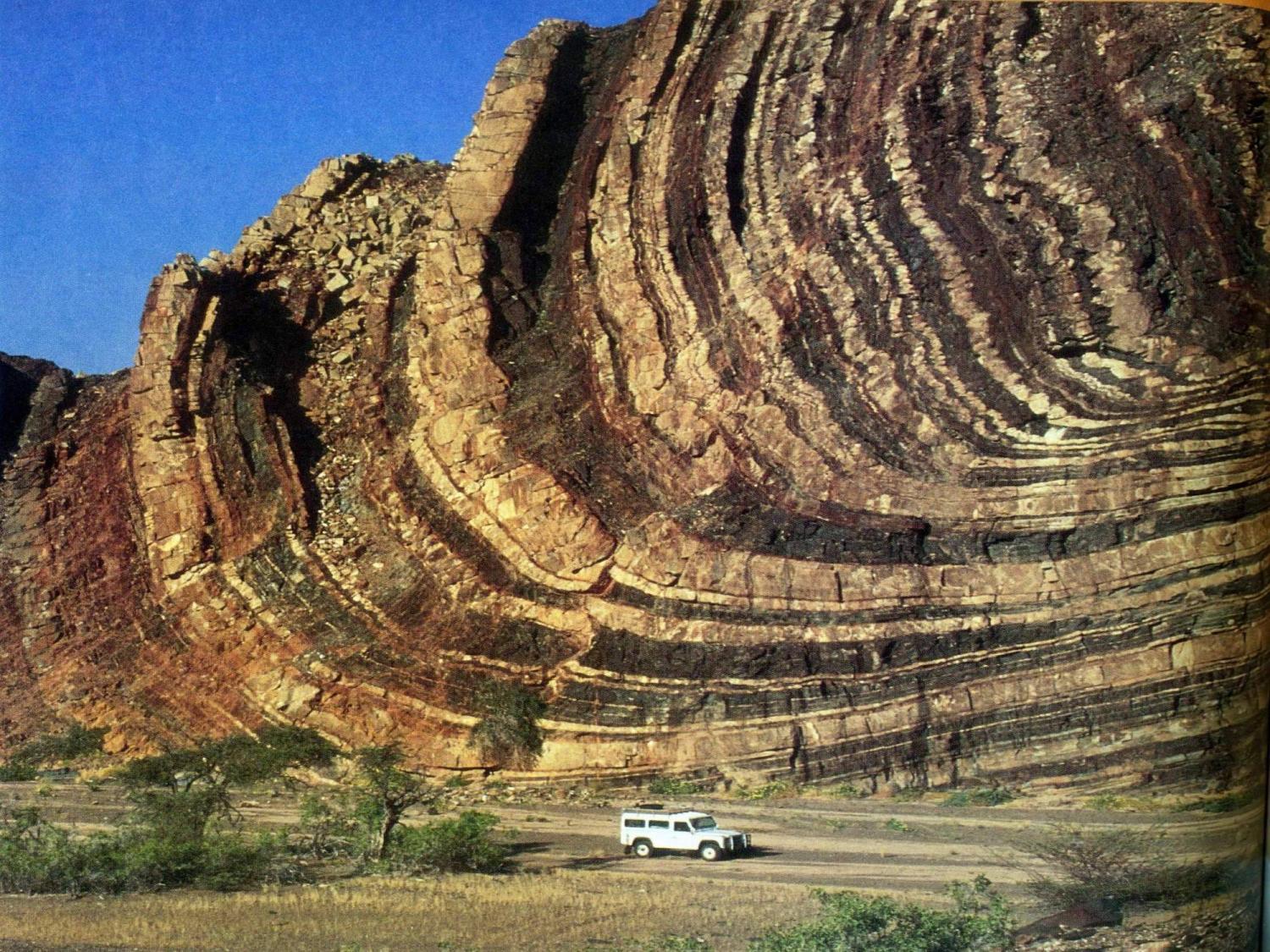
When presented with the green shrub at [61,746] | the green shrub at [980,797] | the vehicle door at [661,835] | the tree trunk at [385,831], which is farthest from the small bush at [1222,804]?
the green shrub at [61,746]

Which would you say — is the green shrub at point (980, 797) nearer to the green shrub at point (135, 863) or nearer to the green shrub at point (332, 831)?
the green shrub at point (332, 831)

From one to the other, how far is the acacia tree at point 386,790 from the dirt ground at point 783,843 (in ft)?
0.76

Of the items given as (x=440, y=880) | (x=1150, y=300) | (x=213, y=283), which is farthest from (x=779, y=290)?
(x=440, y=880)

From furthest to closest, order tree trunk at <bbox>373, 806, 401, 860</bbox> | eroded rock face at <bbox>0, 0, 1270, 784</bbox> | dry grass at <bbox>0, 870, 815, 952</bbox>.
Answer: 1. eroded rock face at <bbox>0, 0, 1270, 784</bbox>
2. tree trunk at <bbox>373, 806, 401, 860</bbox>
3. dry grass at <bbox>0, 870, 815, 952</bbox>

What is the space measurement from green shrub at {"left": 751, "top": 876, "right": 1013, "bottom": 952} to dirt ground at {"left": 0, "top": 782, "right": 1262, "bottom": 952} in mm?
83

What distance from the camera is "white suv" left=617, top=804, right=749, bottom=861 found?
20.5 feet

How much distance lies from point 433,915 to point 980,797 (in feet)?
8.65

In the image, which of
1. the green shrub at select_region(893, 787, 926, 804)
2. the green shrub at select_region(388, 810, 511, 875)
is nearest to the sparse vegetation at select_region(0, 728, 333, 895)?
the green shrub at select_region(388, 810, 511, 875)

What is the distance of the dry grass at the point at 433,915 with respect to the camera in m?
5.88

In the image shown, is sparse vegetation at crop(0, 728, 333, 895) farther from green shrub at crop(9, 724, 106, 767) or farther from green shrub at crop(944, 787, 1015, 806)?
green shrub at crop(944, 787, 1015, 806)

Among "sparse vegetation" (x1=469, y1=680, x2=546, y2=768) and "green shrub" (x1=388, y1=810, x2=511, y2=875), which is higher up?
"sparse vegetation" (x1=469, y1=680, x2=546, y2=768)

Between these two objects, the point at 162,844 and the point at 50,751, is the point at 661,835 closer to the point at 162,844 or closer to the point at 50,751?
the point at 162,844

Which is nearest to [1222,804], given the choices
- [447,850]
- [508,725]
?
[508,725]

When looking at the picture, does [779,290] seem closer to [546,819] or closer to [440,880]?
[546,819]
